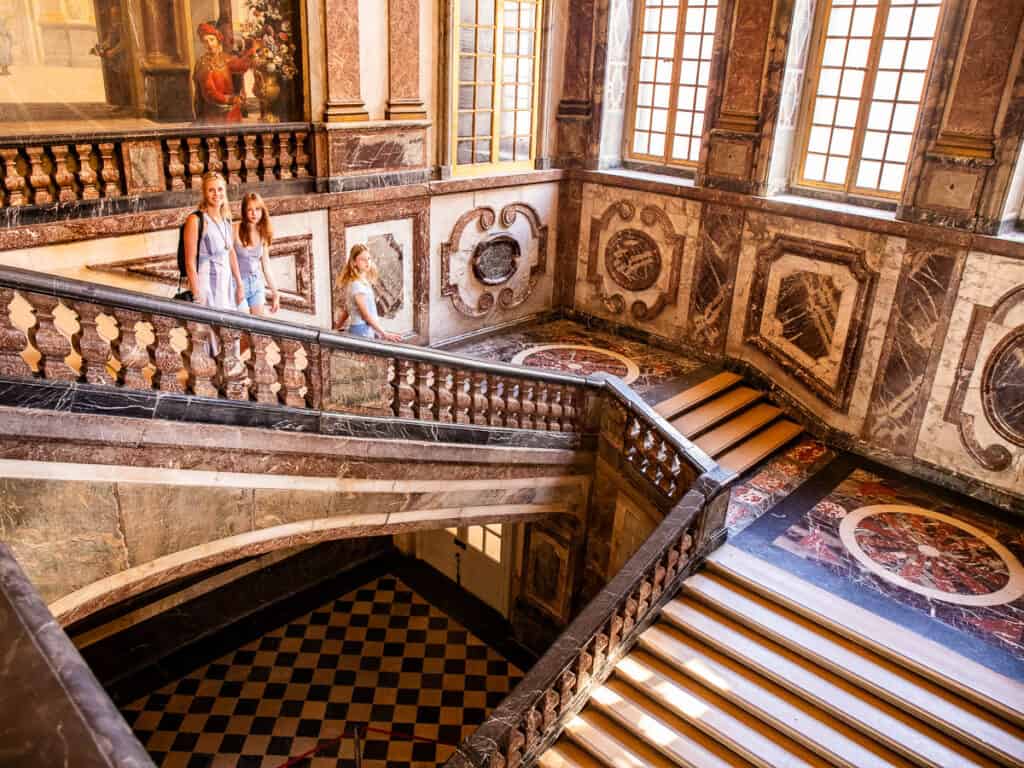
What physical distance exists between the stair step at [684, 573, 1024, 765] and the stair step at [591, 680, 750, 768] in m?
0.87

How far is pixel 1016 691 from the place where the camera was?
4.79 meters

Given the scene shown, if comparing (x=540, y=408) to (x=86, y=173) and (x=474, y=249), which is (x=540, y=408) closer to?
(x=474, y=249)

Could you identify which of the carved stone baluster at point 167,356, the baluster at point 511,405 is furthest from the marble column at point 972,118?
the carved stone baluster at point 167,356

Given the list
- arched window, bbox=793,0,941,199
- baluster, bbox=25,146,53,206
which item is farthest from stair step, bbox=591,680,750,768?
arched window, bbox=793,0,941,199

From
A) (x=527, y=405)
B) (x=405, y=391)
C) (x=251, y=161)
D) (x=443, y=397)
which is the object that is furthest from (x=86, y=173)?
(x=527, y=405)

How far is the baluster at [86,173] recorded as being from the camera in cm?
553

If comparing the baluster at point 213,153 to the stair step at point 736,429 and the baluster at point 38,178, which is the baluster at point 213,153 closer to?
the baluster at point 38,178

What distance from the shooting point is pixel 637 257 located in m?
9.30

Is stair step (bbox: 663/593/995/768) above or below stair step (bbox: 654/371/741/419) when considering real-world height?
below

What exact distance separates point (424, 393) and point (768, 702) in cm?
308

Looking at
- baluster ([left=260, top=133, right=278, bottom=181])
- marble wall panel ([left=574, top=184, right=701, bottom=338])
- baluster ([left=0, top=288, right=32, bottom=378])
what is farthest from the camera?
marble wall panel ([left=574, top=184, right=701, bottom=338])

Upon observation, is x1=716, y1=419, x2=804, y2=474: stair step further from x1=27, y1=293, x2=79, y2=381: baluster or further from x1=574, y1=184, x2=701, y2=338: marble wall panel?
x1=27, y1=293, x2=79, y2=381: baluster

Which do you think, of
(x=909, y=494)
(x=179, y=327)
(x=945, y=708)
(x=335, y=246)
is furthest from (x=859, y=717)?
(x=335, y=246)

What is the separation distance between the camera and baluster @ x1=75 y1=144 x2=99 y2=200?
5531mm
